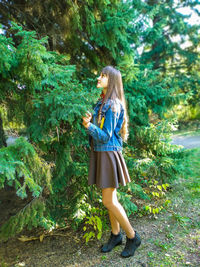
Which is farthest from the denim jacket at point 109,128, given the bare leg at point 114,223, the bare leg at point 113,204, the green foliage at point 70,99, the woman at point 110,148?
the bare leg at point 114,223

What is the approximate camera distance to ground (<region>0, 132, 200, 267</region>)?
2.33m

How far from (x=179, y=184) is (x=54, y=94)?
3.66m

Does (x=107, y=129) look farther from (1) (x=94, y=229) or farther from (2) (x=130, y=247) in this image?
(1) (x=94, y=229)

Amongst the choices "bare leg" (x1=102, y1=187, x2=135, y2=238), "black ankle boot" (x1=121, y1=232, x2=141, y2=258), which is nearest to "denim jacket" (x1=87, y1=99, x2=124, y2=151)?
"bare leg" (x1=102, y1=187, x2=135, y2=238)

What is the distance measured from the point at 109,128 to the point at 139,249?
1541 mm

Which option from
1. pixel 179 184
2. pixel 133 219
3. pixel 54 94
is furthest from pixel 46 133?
pixel 179 184

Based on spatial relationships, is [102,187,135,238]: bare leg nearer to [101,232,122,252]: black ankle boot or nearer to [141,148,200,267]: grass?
[101,232,122,252]: black ankle boot

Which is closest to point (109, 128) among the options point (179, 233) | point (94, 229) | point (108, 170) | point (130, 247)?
point (108, 170)

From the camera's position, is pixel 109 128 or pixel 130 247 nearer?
pixel 109 128

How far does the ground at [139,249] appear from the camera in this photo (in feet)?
7.64

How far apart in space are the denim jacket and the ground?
127 centimetres

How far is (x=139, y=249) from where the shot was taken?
2504 millimetres

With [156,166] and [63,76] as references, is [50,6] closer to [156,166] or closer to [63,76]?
[63,76]

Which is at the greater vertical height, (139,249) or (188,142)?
(188,142)
